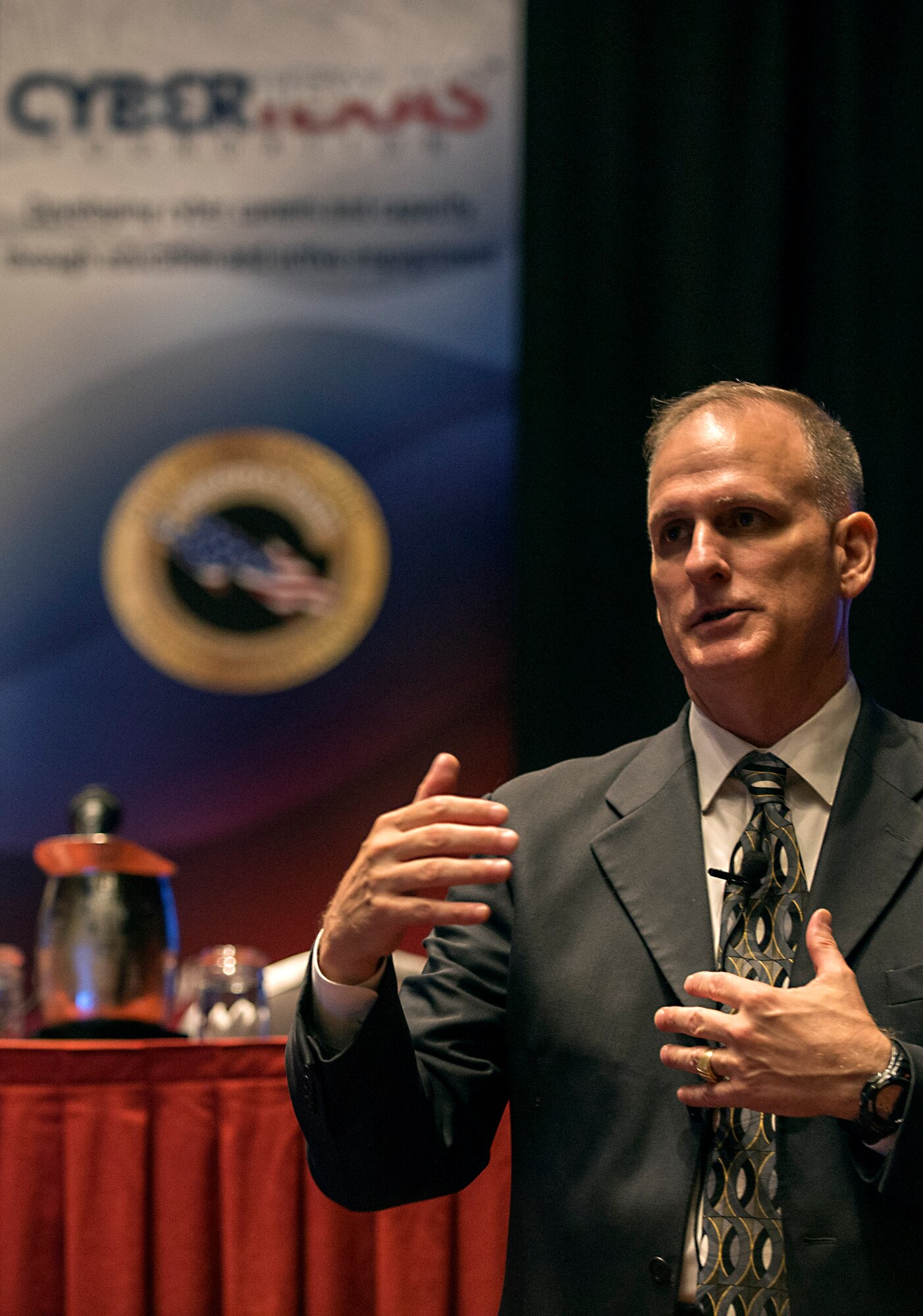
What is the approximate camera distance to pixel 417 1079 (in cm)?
143

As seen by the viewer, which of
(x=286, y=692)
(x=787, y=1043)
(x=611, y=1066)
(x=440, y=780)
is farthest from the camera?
(x=286, y=692)

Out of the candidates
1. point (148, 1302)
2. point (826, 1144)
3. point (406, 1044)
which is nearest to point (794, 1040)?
point (826, 1144)

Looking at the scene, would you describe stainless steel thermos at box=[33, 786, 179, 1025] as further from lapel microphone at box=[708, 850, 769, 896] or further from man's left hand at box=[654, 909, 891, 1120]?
man's left hand at box=[654, 909, 891, 1120]

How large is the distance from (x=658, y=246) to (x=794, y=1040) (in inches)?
105

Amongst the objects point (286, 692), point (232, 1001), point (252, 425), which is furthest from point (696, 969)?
point (252, 425)

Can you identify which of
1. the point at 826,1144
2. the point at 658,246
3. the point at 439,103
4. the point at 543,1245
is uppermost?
the point at 439,103

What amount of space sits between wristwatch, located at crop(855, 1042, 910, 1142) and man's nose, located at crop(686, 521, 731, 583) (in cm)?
61

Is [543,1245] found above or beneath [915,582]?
beneath

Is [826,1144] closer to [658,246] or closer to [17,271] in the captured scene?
[658,246]

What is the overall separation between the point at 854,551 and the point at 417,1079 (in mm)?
854

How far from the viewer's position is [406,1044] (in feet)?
4.61

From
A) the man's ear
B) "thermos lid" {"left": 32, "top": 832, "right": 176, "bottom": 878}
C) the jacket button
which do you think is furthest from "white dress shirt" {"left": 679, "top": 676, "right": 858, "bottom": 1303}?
"thermos lid" {"left": 32, "top": 832, "right": 176, "bottom": 878}

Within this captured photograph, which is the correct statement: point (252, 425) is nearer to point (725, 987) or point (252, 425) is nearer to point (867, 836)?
point (867, 836)

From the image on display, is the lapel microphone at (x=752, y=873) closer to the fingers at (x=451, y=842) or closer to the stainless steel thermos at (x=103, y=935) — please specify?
the fingers at (x=451, y=842)
